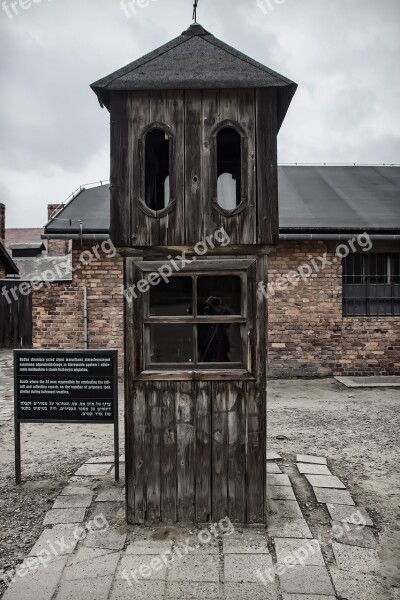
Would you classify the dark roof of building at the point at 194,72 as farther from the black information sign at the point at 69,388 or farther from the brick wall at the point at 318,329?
the brick wall at the point at 318,329

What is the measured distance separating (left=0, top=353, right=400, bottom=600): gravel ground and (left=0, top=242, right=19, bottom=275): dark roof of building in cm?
1129

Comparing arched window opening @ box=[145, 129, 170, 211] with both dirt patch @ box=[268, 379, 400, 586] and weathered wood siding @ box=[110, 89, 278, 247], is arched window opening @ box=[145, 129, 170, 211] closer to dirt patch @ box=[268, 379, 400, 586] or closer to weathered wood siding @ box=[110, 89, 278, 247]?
weathered wood siding @ box=[110, 89, 278, 247]

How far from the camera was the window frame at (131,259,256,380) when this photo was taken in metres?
3.78

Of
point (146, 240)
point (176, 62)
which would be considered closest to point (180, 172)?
point (146, 240)

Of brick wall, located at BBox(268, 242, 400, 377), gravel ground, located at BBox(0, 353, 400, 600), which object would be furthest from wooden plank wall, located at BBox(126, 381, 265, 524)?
brick wall, located at BBox(268, 242, 400, 377)

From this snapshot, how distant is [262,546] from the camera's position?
3531mm

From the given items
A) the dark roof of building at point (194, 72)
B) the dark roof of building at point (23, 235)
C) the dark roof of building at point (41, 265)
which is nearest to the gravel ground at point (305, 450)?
the dark roof of building at point (194, 72)

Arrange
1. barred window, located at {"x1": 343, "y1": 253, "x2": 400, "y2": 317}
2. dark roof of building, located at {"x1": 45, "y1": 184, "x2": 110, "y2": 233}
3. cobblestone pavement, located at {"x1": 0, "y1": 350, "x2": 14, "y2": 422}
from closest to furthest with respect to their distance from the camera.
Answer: cobblestone pavement, located at {"x1": 0, "y1": 350, "x2": 14, "y2": 422}, dark roof of building, located at {"x1": 45, "y1": 184, "x2": 110, "y2": 233}, barred window, located at {"x1": 343, "y1": 253, "x2": 400, "y2": 317}

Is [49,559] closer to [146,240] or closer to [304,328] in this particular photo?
[146,240]

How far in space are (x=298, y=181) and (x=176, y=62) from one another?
955cm

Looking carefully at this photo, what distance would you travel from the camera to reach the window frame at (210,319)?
3777 millimetres

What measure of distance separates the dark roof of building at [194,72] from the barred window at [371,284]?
23.5 feet

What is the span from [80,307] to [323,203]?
20.9ft

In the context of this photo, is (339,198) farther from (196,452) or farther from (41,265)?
(41,265)
